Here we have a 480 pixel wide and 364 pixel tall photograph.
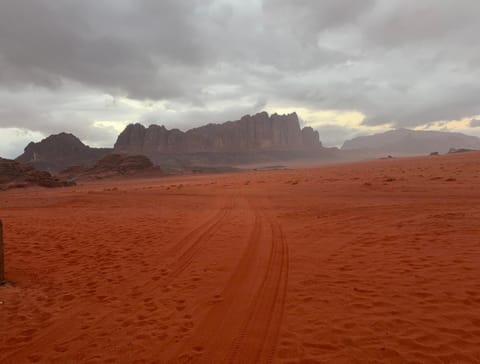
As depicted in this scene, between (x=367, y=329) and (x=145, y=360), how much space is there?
108 inches

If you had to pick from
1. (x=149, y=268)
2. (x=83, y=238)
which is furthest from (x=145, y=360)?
(x=83, y=238)

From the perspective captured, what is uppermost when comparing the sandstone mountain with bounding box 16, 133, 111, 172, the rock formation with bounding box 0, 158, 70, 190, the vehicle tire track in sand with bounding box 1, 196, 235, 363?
the sandstone mountain with bounding box 16, 133, 111, 172

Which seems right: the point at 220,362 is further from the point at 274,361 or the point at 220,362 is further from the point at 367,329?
the point at 367,329

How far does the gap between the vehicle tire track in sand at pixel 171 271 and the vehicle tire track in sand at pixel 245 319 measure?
135cm

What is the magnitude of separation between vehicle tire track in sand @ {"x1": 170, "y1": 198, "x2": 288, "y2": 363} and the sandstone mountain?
138039 mm

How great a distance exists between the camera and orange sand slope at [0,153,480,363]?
12.6 ft

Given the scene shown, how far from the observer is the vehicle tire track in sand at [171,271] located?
4.18 metres

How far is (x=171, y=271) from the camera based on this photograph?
22.5 ft

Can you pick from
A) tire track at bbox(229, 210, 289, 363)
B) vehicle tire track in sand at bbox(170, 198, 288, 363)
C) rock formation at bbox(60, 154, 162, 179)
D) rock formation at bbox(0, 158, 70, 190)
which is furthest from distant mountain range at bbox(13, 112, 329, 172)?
tire track at bbox(229, 210, 289, 363)

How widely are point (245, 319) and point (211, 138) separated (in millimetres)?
180802

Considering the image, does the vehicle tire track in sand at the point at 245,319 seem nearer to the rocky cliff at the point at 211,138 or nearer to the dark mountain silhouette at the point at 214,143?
the dark mountain silhouette at the point at 214,143

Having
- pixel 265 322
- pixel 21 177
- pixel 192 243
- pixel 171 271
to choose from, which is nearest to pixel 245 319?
pixel 265 322

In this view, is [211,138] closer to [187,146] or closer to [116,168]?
[187,146]

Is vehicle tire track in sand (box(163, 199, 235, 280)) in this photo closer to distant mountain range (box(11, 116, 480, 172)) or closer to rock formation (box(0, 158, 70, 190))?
rock formation (box(0, 158, 70, 190))
